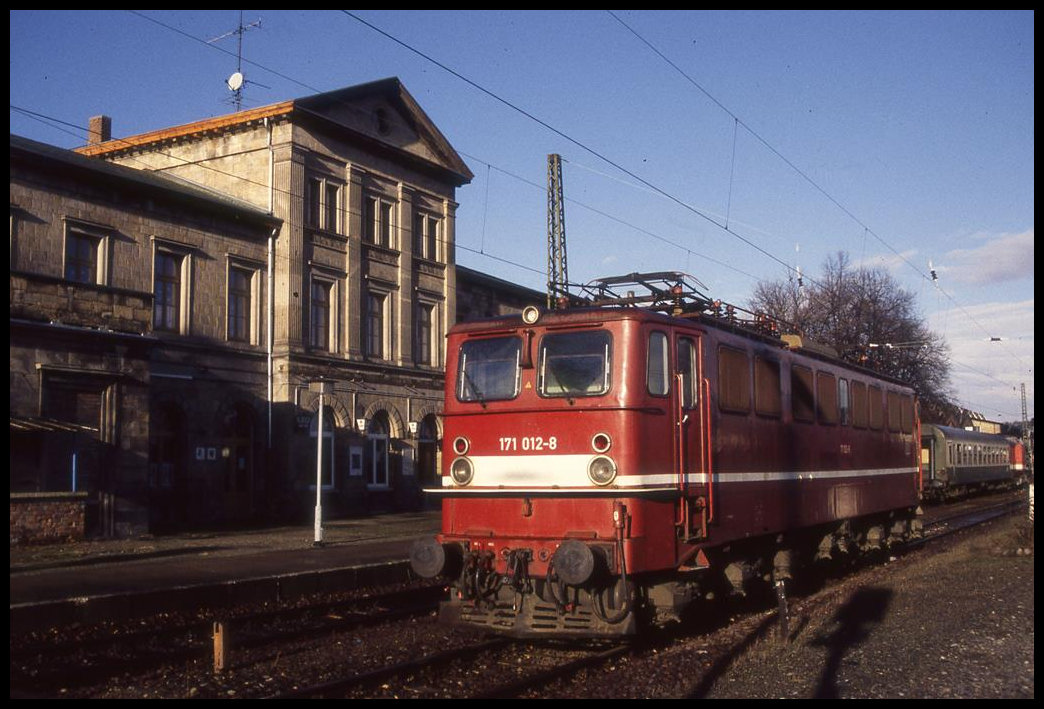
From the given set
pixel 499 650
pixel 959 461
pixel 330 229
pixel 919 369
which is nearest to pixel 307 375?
pixel 330 229

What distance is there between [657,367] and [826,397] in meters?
5.43

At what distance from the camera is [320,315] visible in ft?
107

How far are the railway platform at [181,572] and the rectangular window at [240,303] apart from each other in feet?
25.5

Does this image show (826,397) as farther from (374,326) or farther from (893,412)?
(374,326)

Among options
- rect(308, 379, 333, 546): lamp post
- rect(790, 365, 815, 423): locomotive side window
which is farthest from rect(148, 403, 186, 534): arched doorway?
rect(790, 365, 815, 423): locomotive side window

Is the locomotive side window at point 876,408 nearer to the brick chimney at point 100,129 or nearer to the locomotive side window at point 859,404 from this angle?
the locomotive side window at point 859,404

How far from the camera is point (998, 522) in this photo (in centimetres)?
2830

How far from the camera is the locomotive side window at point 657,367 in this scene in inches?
415

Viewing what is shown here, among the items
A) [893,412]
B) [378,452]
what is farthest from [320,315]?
[893,412]

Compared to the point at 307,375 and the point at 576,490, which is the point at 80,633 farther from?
the point at 307,375

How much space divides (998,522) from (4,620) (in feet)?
84.6

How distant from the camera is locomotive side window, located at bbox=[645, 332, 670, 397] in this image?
10539 mm

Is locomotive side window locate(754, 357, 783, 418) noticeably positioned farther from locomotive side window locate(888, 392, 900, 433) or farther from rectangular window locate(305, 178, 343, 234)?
rectangular window locate(305, 178, 343, 234)

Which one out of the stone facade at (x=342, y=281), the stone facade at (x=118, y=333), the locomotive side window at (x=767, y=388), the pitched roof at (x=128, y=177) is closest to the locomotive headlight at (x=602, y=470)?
the locomotive side window at (x=767, y=388)
